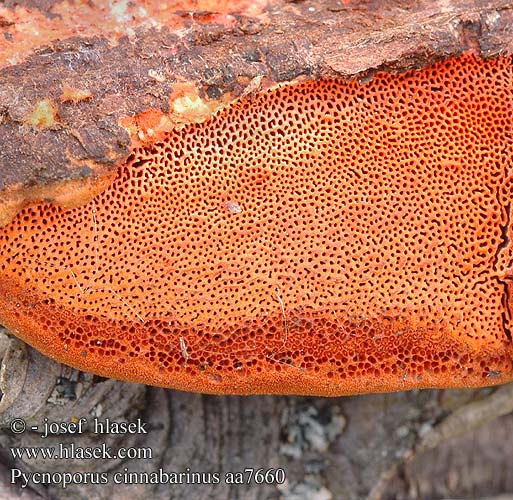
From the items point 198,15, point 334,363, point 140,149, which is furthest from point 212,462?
point 198,15

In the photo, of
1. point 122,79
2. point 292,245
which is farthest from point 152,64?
point 292,245

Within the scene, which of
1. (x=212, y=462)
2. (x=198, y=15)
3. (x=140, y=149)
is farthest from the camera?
(x=212, y=462)

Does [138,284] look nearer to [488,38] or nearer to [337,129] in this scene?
[337,129]

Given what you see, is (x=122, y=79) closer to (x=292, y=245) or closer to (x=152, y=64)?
(x=152, y=64)

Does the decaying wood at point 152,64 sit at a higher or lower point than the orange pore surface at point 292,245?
higher

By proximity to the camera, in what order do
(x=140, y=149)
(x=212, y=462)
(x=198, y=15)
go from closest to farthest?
(x=140, y=149) < (x=198, y=15) < (x=212, y=462)

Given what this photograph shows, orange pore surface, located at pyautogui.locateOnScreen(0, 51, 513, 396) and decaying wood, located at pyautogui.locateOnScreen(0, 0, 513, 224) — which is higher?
decaying wood, located at pyautogui.locateOnScreen(0, 0, 513, 224)

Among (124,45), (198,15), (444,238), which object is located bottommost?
(444,238)

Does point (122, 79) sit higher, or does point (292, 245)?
point (122, 79)
